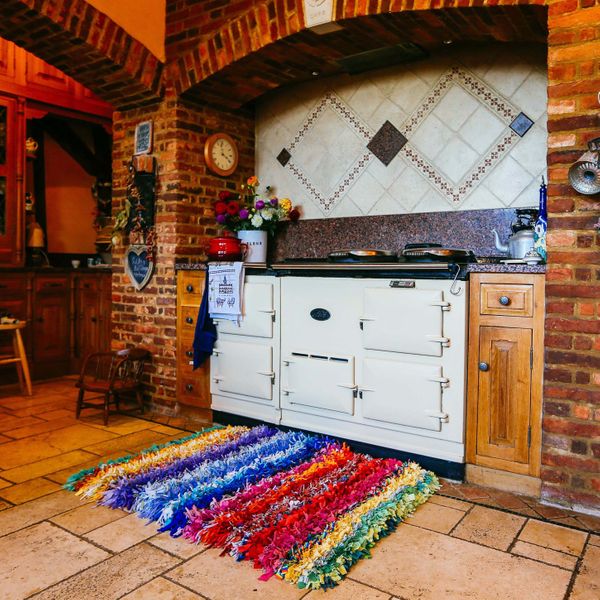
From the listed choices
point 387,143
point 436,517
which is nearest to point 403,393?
point 436,517

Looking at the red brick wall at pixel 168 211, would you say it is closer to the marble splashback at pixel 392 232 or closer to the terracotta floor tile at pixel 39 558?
the marble splashback at pixel 392 232

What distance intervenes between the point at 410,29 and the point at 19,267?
3525 mm

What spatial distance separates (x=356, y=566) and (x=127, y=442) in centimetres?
170

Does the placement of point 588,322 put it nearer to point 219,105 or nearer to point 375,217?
point 375,217

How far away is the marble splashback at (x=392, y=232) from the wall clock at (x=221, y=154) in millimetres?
569

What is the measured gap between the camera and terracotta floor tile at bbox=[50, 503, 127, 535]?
2073 millimetres

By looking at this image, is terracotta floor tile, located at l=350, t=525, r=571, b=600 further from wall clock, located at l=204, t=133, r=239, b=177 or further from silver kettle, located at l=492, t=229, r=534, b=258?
wall clock, located at l=204, t=133, r=239, b=177

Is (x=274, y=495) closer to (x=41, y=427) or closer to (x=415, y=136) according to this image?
(x=41, y=427)

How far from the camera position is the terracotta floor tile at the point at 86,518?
207 cm

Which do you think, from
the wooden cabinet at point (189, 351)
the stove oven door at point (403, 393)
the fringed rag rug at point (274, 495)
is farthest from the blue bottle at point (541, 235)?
the wooden cabinet at point (189, 351)

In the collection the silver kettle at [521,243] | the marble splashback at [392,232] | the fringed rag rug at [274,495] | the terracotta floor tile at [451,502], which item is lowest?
the terracotta floor tile at [451,502]

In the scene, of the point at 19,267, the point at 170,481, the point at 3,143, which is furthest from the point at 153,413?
the point at 3,143

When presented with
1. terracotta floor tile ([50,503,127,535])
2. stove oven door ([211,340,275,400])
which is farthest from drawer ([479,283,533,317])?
terracotta floor tile ([50,503,127,535])

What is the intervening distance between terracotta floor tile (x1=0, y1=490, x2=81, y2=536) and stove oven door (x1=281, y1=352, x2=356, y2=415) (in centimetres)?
117
